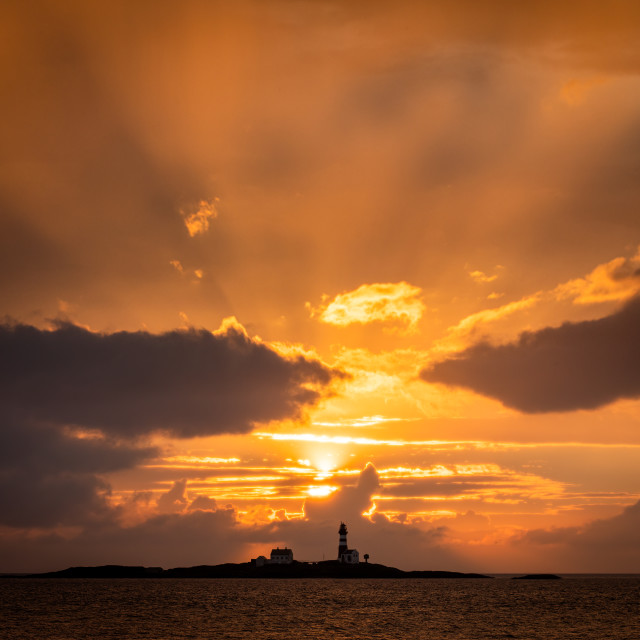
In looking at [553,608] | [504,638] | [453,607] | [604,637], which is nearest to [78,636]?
[504,638]

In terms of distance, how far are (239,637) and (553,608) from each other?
73850 millimetres

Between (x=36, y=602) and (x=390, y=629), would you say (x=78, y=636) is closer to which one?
(x=390, y=629)

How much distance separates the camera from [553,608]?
5012 inches

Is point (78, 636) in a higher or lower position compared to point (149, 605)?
lower

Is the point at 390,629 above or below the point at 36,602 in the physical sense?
below

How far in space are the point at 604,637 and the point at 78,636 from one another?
59486 millimetres

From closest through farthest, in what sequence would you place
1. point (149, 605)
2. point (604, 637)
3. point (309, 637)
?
point (309, 637), point (604, 637), point (149, 605)

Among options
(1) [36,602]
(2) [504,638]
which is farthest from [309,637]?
(1) [36,602]

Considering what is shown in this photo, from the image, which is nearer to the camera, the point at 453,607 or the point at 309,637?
the point at 309,637

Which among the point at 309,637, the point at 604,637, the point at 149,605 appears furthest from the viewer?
the point at 149,605

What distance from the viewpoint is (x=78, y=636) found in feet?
252

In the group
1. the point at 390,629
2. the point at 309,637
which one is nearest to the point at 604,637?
the point at 390,629

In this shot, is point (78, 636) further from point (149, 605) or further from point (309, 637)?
point (149, 605)

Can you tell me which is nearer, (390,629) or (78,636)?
(78,636)
